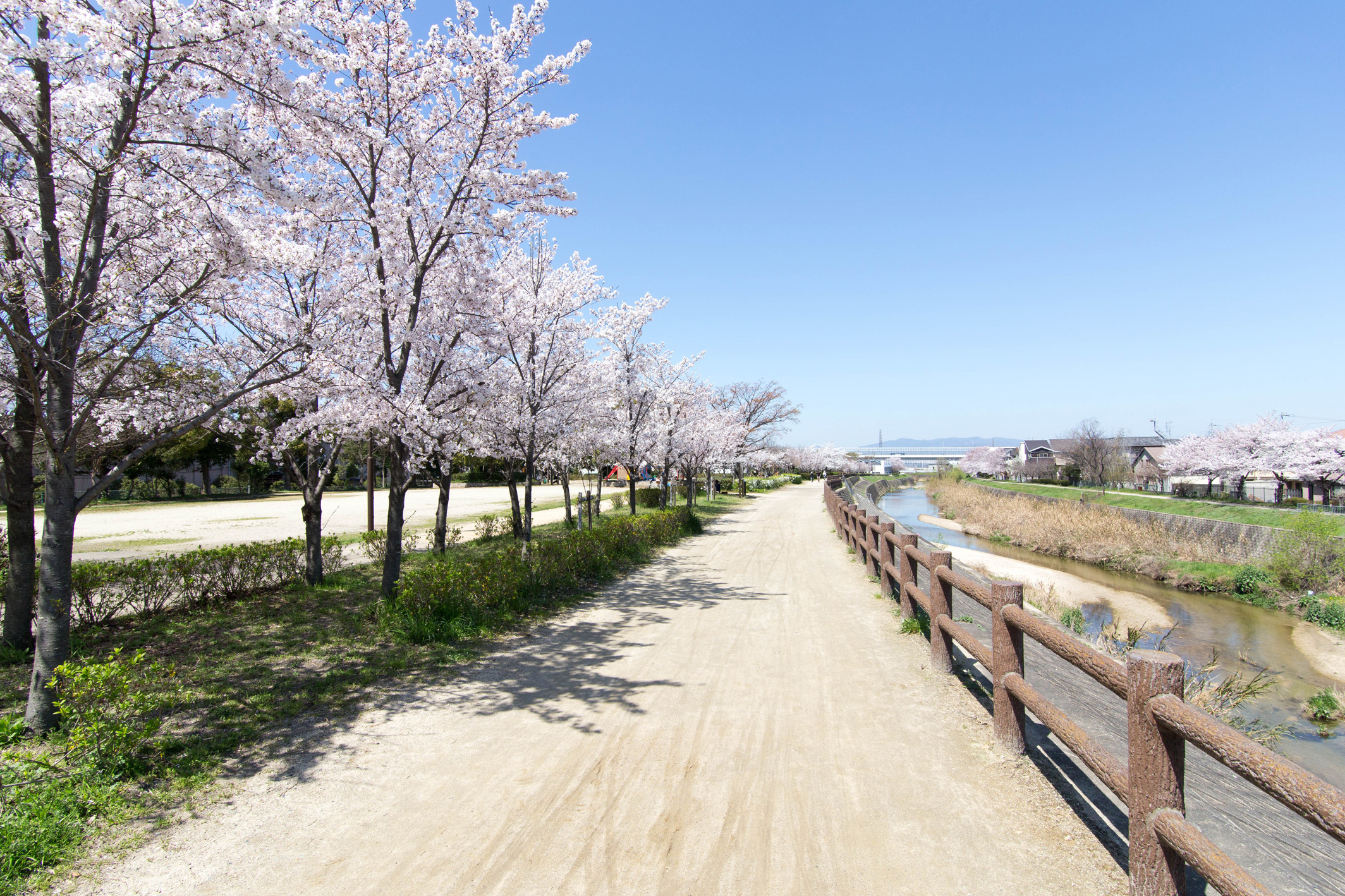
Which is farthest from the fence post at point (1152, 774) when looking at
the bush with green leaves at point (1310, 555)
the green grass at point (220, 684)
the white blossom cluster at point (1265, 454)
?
the white blossom cluster at point (1265, 454)

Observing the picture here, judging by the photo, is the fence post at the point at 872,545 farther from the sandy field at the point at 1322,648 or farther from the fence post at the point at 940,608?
the sandy field at the point at 1322,648

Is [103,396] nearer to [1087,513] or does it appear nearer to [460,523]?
[460,523]

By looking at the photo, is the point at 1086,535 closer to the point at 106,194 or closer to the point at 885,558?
the point at 885,558

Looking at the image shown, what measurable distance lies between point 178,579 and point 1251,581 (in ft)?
77.5

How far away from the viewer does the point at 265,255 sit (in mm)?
5895

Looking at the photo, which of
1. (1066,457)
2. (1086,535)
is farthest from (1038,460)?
(1086,535)

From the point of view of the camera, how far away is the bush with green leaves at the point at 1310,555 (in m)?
15.9

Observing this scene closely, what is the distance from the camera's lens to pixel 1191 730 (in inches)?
91.8

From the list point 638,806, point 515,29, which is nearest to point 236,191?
point 515,29

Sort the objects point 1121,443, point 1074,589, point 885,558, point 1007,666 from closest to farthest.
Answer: point 1007,666, point 885,558, point 1074,589, point 1121,443

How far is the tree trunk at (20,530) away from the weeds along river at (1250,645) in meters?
13.1

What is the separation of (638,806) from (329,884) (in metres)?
1.59

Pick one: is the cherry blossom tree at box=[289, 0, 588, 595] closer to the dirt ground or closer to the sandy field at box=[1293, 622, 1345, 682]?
the dirt ground

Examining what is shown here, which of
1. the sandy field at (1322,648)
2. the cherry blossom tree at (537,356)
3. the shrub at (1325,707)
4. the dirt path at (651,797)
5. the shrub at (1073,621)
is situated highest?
the cherry blossom tree at (537,356)
